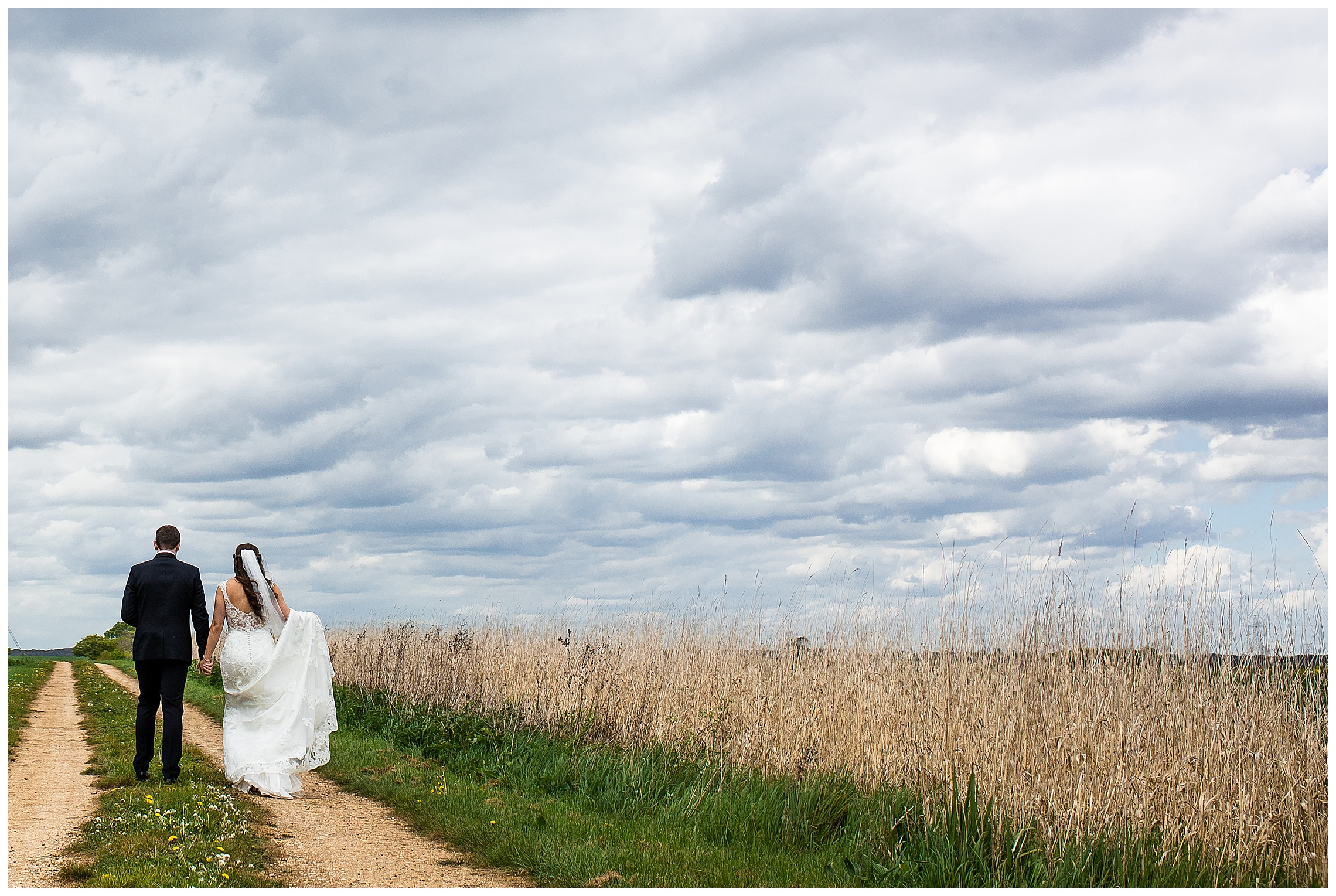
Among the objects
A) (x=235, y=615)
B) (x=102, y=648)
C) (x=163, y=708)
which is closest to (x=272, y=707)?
(x=235, y=615)

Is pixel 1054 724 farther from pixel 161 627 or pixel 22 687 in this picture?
pixel 22 687

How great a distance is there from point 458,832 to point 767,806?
234 centimetres

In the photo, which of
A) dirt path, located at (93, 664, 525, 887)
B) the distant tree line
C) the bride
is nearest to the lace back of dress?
the bride

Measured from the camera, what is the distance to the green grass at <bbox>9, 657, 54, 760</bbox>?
43.0 ft

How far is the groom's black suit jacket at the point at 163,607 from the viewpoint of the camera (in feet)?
30.0

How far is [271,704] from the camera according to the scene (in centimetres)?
886

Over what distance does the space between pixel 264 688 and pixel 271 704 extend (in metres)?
0.16

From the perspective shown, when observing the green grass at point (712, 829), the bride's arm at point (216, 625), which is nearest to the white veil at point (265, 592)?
the bride's arm at point (216, 625)

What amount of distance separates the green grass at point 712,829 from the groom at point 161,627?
69.9 inches

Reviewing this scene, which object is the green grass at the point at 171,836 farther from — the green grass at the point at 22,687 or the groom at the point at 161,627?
the green grass at the point at 22,687

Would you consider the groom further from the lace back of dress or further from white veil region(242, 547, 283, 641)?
white veil region(242, 547, 283, 641)

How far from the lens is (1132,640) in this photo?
25.5 ft

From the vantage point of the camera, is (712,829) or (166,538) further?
(166,538)

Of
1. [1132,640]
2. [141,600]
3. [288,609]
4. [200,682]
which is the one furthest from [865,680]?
[200,682]
